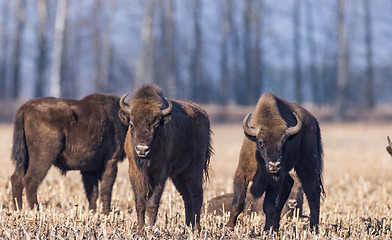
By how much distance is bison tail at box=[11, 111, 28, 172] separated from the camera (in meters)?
11.1

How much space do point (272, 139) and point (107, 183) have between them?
382cm

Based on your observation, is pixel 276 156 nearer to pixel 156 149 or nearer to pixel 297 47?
pixel 156 149

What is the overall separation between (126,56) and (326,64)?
5400 centimetres

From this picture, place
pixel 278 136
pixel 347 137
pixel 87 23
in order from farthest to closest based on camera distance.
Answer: pixel 87 23 < pixel 347 137 < pixel 278 136

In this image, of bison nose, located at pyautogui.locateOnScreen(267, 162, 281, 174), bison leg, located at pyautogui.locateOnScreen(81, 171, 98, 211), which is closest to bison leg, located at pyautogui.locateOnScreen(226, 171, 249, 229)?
bison nose, located at pyautogui.locateOnScreen(267, 162, 281, 174)

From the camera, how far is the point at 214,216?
988 cm

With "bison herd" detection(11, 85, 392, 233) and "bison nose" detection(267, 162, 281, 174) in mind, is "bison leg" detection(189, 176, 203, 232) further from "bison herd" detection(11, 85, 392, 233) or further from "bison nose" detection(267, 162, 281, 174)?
"bison nose" detection(267, 162, 281, 174)

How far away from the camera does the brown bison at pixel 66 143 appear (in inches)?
434

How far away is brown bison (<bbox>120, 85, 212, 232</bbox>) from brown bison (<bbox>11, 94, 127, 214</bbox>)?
2367mm

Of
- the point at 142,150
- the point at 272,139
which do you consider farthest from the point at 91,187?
the point at 272,139

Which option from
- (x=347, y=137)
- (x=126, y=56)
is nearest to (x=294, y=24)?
(x=347, y=137)

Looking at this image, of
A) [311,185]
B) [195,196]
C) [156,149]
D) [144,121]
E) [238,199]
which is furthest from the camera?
[311,185]

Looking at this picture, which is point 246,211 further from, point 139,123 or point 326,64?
point 326,64

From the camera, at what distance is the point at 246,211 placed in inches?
440
